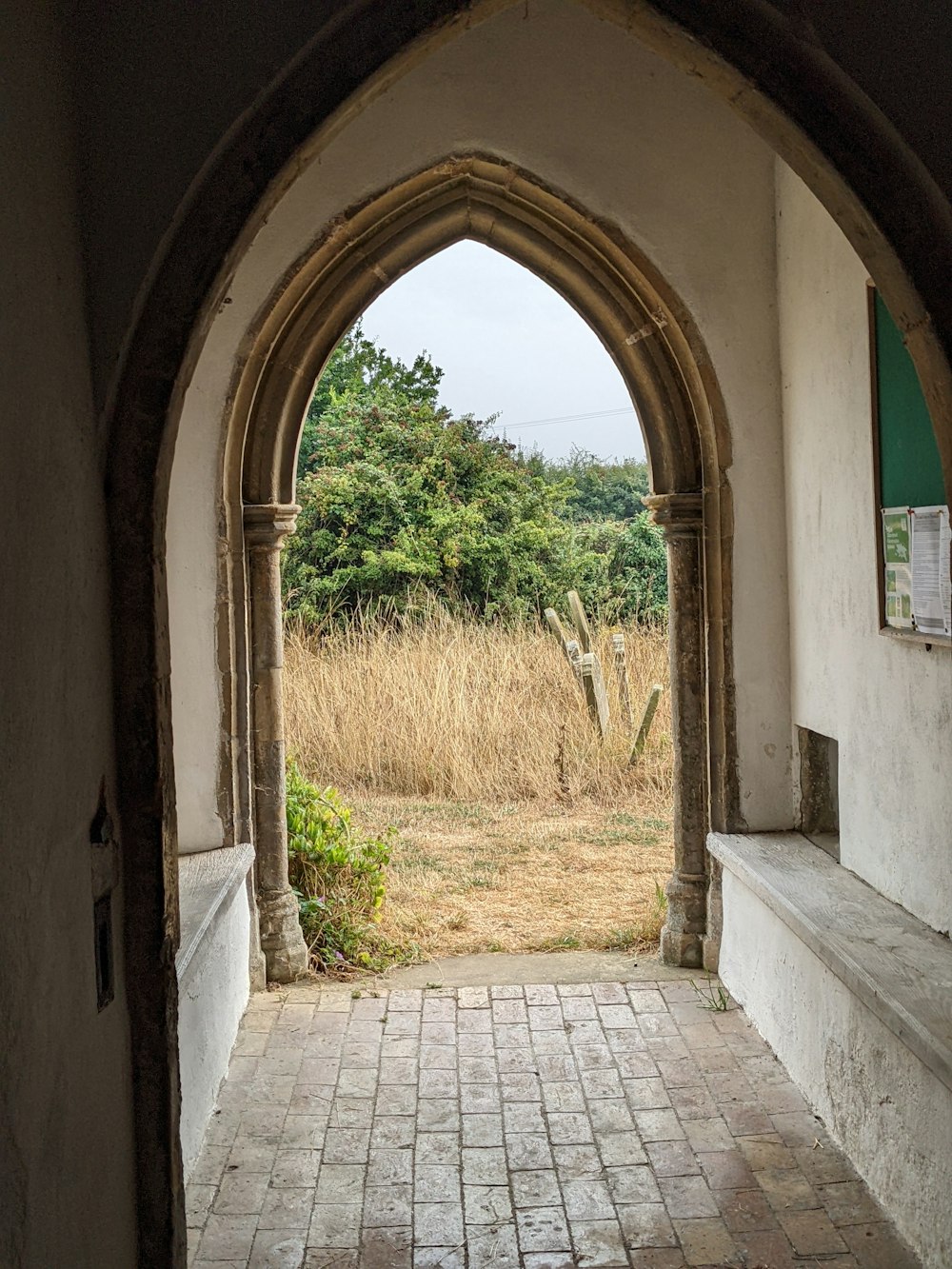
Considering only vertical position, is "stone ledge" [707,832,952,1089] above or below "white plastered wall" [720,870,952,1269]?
above

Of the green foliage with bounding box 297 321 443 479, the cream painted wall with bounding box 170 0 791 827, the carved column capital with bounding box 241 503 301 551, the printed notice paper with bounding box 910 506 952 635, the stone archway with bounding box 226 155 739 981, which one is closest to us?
the printed notice paper with bounding box 910 506 952 635

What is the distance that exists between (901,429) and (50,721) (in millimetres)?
2680

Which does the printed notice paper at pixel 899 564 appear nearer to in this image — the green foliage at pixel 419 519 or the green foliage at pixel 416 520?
the green foliage at pixel 419 519

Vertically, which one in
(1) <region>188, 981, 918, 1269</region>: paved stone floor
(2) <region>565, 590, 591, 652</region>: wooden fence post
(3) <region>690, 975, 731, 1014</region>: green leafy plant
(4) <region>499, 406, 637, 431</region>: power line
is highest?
(4) <region>499, 406, 637, 431</region>: power line

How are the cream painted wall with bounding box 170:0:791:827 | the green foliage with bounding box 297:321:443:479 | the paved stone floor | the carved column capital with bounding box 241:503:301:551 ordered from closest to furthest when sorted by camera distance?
1. the paved stone floor
2. the cream painted wall with bounding box 170:0:791:827
3. the carved column capital with bounding box 241:503:301:551
4. the green foliage with bounding box 297:321:443:479

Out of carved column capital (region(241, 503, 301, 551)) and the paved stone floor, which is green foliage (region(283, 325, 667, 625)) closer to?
carved column capital (region(241, 503, 301, 551))

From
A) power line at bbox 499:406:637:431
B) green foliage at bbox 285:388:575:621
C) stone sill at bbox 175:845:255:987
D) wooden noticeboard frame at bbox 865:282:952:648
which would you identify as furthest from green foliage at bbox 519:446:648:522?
wooden noticeboard frame at bbox 865:282:952:648

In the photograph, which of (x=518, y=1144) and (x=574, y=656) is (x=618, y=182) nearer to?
(x=518, y=1144)

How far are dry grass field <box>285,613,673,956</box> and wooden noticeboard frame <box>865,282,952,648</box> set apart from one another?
3836 mm

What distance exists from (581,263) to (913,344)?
305 cm

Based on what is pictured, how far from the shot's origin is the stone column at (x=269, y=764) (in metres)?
5.33

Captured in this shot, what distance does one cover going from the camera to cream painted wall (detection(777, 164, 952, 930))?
3652 mm

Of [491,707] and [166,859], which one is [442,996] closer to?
[166,859]

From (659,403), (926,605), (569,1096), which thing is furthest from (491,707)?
(926,605)
